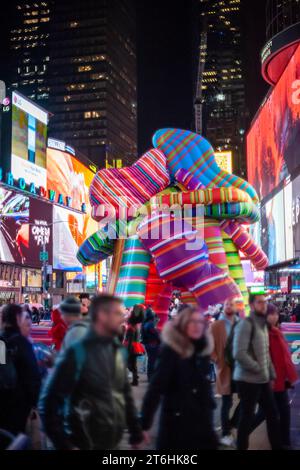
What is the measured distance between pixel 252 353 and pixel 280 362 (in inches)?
34.3

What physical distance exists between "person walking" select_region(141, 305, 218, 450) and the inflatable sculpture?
8.66 metres

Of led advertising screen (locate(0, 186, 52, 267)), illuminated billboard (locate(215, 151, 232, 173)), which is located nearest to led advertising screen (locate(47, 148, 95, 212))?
led advertising screen (locate(0, 186, 52, 267))

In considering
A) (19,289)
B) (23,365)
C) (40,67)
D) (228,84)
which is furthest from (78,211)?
(228,84)

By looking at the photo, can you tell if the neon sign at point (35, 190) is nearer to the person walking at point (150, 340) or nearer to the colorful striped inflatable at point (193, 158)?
the colorful striped inflatable at point (193, 158)

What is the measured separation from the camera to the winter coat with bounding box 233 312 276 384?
6.52 metres

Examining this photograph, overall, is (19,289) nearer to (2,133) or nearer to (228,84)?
(2,133)

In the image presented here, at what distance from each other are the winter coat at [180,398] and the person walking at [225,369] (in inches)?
107

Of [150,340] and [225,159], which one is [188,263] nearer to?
[150,340]

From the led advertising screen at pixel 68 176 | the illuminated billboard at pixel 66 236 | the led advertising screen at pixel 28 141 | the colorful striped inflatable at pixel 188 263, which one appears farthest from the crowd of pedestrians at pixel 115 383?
the led advertising screen at pixel 68 176

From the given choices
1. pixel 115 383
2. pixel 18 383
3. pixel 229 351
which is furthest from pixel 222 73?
pixel 115 383

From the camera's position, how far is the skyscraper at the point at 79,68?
144m

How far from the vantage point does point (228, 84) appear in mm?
181125

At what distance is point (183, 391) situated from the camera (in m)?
4.67

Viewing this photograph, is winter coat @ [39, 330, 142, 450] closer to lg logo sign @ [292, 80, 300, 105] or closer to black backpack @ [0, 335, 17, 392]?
black backpack @ [0, 335, 17, 392]
